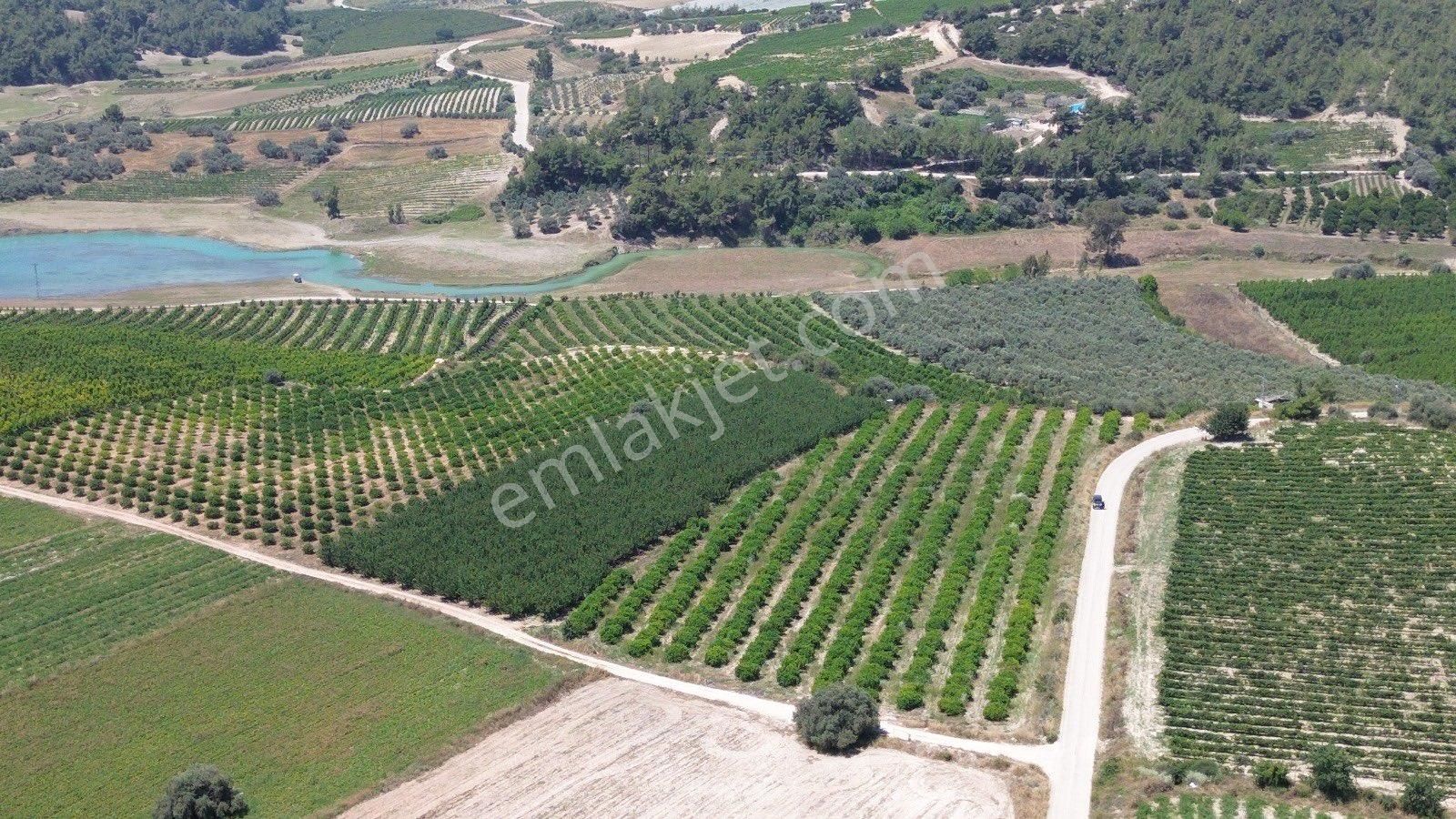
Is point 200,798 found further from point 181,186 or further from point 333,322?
point 181,186

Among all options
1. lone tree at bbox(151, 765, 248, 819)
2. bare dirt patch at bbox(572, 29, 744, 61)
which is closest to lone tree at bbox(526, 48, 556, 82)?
bare dirt patch at bbox(572, 29, 744, 61)

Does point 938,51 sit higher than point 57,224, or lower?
higher

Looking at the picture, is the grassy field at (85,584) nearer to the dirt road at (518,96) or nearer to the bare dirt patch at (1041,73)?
the dirt road at (518,96)

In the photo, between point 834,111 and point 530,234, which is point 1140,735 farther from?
point 834,111

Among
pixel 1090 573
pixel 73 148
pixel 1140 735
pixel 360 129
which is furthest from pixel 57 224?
pixel 1140 735

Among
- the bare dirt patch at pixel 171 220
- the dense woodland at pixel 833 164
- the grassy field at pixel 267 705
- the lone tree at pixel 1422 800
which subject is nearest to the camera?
the lone tree at pixel 1422 800

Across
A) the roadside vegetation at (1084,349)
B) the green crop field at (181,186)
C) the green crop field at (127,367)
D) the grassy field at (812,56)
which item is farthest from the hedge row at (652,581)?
the grassy field at (812,56)
